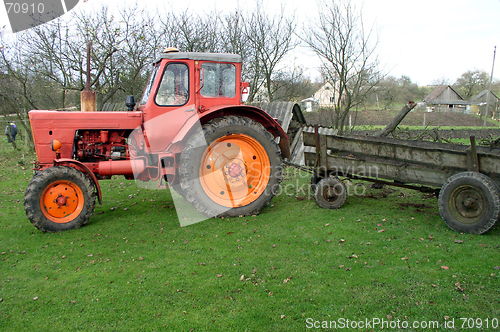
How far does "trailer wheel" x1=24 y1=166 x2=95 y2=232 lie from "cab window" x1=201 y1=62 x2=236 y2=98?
2.34m

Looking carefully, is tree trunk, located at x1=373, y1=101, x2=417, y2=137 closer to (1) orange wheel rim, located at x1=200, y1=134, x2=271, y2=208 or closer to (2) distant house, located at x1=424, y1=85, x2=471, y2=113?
(1) orange wheel rim, located at x1=200, y1=134, x2=271, y2=208

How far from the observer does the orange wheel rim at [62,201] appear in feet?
15.7

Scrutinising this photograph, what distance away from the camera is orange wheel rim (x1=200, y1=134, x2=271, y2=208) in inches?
214

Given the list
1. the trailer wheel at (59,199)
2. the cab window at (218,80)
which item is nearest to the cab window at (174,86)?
the cab window at (218,80)

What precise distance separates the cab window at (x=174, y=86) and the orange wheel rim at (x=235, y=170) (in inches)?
36.1

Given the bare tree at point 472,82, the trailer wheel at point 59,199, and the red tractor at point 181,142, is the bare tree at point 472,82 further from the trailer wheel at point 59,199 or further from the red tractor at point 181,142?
the trailer wheel at point 59,199

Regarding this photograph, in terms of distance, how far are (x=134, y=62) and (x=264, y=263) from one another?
11.8 meters

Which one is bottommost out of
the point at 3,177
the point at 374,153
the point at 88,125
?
the point at 3,177

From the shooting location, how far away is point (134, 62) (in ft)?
43.4

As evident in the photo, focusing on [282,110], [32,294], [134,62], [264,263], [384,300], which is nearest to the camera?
[384,300]

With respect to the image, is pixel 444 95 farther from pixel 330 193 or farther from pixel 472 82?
pixel 330 193

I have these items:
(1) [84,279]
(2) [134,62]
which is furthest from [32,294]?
(2) [134,62]

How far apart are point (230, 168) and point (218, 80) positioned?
1466 millimetres

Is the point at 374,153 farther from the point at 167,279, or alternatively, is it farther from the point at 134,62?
the point at 134,62
